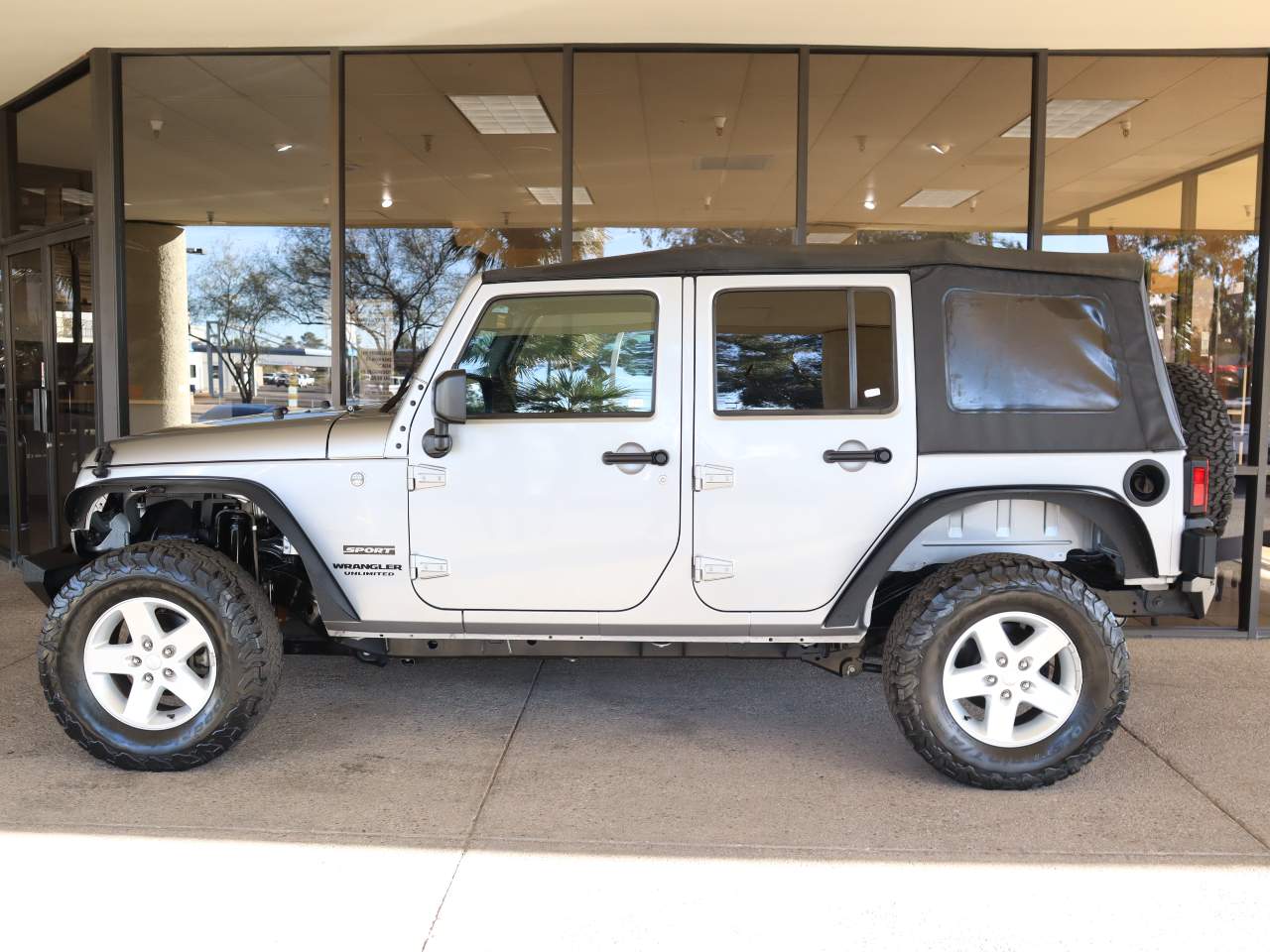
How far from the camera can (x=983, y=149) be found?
7824 mm

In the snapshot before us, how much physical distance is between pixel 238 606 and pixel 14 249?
20.3ft

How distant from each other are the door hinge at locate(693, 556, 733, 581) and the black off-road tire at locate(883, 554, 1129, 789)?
66 centimetres

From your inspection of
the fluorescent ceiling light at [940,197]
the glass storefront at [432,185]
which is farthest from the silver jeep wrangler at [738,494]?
the fluorescent ceiling light at [940,197]

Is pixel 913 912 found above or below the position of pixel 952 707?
below

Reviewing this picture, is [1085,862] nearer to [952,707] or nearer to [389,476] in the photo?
[952,707]

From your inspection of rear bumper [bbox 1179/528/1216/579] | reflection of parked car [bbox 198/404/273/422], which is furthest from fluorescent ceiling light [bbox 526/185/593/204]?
A: rear bumper [bbox 1179/528/1216/579]

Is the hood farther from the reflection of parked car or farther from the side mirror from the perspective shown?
the reflection of parked car

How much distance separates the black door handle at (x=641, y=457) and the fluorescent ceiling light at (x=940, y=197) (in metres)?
5.48

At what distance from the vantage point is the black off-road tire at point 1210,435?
3.85 metres

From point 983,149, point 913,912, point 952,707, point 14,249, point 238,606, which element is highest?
point 983,149

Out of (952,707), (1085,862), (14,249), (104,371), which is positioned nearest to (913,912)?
(1085,862)

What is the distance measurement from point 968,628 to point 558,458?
5.29ft

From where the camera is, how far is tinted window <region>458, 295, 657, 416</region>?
149 inches

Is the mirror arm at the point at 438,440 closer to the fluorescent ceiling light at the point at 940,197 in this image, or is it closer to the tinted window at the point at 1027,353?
the tinted window at the point at 1027,353
